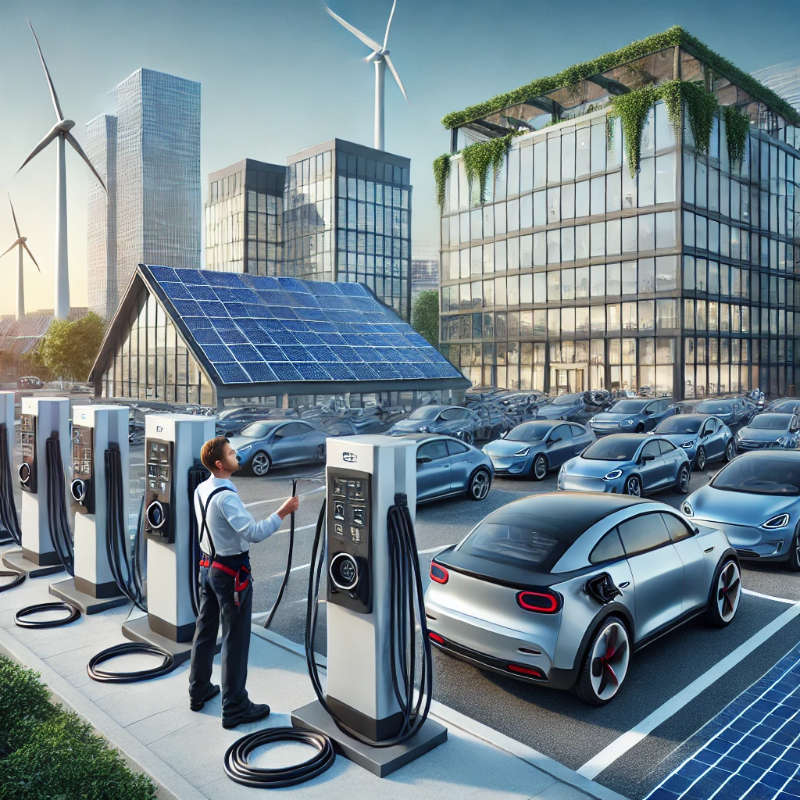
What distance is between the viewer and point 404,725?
4832mm

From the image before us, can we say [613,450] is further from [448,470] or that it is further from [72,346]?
[72,346]

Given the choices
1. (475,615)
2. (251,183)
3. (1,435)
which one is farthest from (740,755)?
(251,183)

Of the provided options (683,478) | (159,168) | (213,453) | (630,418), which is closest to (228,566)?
(213,453)

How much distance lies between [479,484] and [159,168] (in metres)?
178

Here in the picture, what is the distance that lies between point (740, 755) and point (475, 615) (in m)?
Answer: 2.05

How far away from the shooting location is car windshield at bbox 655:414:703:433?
18859 millimetres

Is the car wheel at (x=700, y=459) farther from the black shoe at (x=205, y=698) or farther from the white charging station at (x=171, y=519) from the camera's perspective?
the black shoe at (x=205, y=698)

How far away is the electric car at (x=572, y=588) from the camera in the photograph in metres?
5.43

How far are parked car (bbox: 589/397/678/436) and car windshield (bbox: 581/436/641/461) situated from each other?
10.9m

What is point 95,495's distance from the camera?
7.66 metres

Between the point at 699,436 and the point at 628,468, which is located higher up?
the point at 699,436

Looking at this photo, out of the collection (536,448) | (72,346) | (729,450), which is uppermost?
(72,346)

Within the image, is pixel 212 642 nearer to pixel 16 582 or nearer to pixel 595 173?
pixel 16 582

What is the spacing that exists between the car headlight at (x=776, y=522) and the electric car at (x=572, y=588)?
252cm
